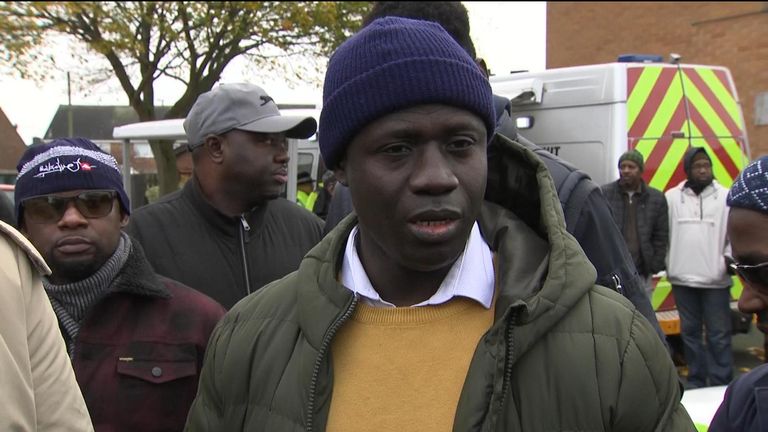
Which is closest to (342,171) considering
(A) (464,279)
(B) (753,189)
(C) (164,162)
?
(A) (464,279)

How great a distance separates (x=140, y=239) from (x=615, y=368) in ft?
7.20

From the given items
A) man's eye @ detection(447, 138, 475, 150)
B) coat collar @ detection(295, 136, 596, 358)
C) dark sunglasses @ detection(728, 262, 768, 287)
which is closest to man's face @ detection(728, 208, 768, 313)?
dark sunglasses @ detection(728, 262, 768, 287)

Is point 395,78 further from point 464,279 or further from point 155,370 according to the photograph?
point 155,370

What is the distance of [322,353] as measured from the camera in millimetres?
1421

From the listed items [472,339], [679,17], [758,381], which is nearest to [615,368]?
[472,339]

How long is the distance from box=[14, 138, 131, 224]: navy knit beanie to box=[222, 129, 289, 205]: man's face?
745 mm

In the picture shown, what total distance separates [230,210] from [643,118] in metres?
4.65

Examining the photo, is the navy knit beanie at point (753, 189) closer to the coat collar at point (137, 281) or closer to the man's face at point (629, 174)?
the coat collar at point (137, 281)

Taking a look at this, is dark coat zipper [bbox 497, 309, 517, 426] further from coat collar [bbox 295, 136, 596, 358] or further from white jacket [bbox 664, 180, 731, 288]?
white jacket [bbox 664, 180, 731, 288]

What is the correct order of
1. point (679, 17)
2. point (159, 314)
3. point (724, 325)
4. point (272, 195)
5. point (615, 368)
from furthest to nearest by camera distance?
point (679, 17), point (724, 325), point (272, 195), point (159, 314), point (615, 368)

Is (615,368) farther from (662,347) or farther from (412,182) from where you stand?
(412,182)

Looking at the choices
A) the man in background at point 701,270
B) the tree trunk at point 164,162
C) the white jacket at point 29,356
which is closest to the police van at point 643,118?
the man in background at point 701,270

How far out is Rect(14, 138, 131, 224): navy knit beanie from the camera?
2.43 meters

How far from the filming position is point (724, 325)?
254 inches
